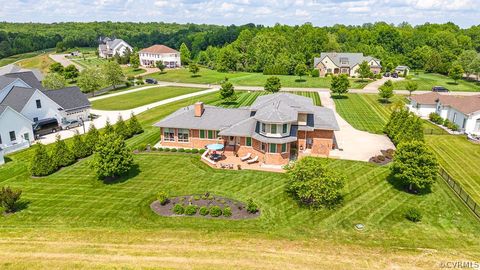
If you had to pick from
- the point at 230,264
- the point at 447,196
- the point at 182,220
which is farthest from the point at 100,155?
the point at 447,196

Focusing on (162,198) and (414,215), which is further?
(162,198)

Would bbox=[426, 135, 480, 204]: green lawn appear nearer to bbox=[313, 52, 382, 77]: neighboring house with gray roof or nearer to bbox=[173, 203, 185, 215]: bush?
bbox=[173, 203, 185, 215]: bush

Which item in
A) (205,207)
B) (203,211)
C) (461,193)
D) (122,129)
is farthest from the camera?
(122,129)

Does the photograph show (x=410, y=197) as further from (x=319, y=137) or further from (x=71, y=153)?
(x=71, y=153)

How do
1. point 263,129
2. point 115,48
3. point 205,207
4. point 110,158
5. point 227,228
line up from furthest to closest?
point 115,48
point 263,129
point 110,158
point 205,207
point 227,228

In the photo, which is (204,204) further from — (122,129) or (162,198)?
(122,129)

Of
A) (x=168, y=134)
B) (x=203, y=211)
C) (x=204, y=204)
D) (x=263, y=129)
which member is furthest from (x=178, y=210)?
(x=168, y=134)
